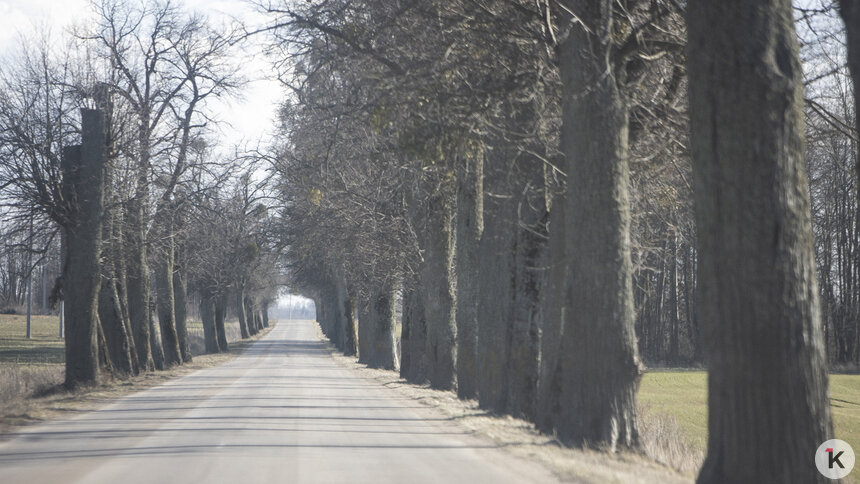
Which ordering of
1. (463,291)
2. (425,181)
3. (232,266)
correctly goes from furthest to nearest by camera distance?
(232,266), (425,181), (463,291)

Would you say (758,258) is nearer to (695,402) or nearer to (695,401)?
(695,402)

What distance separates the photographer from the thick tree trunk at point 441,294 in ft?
73.3

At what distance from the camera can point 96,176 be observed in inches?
839

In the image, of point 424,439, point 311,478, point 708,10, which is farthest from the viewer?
point 424,439

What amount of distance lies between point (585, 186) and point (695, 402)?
2099cm

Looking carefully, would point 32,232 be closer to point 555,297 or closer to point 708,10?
point 555,297

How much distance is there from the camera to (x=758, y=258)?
650 centimetres

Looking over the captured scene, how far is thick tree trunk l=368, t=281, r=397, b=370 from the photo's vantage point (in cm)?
3416

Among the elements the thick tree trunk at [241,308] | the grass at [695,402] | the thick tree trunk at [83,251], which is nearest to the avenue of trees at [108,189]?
the thick tree trunk at [83,251]

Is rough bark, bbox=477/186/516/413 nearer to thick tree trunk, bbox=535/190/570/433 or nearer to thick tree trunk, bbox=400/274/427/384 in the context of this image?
thick tree trunk, bbox=535/190/570/433

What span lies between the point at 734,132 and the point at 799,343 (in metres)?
1.73

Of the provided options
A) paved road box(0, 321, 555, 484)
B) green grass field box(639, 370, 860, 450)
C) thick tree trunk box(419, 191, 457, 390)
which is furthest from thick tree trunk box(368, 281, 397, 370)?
paved road box(0, 321, 555, 484)

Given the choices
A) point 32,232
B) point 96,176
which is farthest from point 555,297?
point 32,232

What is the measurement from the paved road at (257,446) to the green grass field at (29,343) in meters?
20.4
